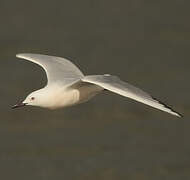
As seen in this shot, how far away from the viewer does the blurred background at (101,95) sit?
8820 millimetres

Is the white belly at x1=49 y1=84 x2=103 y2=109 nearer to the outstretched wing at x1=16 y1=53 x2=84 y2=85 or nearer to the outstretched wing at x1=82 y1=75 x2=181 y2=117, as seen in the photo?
the outstretched wing at x1=16 y1=53 x2=84 y2=85

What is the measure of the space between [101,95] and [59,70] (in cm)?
302

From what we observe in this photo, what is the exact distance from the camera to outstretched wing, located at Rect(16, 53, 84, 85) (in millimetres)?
6746

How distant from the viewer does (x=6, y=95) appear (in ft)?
33.0

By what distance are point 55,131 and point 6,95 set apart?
940 millimetres

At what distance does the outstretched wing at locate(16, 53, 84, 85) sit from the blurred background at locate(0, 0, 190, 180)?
5.22 ft

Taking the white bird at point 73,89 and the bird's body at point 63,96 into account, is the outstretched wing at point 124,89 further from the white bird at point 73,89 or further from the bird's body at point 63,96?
the bird's body at point 63,96

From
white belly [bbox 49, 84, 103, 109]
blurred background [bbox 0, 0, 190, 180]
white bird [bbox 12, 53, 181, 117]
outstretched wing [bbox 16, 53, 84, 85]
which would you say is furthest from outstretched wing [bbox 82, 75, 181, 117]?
blurred background [bbox 0, 0, 190, 180]

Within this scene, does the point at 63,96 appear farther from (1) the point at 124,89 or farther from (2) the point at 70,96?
(1) the point at 124,89

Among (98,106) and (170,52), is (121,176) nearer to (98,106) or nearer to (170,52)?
(98,106)

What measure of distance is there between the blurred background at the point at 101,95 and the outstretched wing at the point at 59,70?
1.59 metres

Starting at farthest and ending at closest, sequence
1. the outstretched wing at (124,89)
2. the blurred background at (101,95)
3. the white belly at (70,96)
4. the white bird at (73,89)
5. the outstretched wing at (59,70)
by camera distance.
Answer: the blurred background at (101,95)
the outstretched wing at (59,70)
the white belly at (70,96)
the white bird at (73,89)
the outstretched wing at (124,89)

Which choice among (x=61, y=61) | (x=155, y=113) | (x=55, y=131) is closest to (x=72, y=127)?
(x=55, y=131)

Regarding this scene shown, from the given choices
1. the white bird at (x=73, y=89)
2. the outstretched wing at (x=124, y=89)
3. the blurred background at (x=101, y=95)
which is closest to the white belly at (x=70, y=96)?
the white bird at (x=73, y=89)
